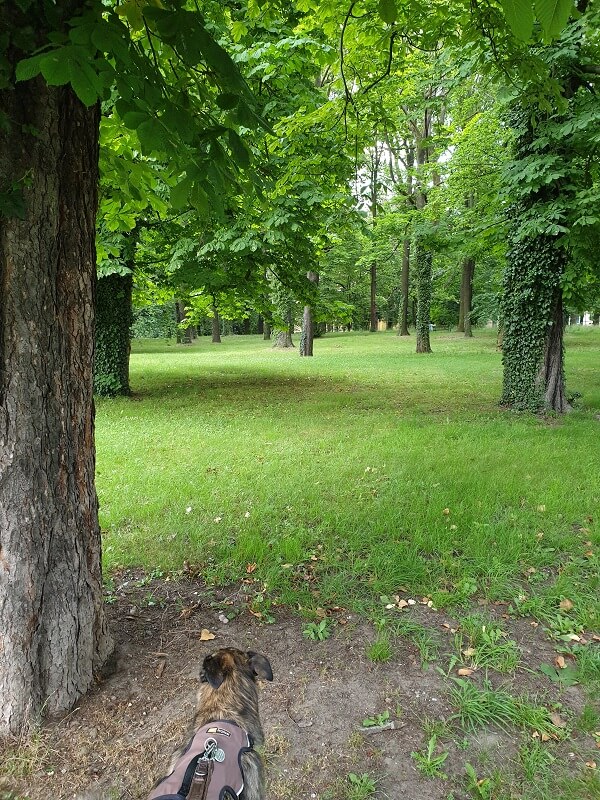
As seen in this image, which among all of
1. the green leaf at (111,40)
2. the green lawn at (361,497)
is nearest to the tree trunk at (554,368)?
the green lawn at (361,497)

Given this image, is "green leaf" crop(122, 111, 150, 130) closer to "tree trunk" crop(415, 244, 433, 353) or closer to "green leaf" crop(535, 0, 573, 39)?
"green leaf" crop(535, 0, 573, 39)

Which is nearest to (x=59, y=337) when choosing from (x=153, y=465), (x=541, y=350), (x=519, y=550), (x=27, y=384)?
(x=27, y=384)

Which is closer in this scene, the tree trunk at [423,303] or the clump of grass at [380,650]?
the clump of grass at [380,650]

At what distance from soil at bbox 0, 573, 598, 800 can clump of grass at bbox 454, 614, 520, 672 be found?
0.27ft

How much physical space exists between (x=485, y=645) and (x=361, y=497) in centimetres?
234

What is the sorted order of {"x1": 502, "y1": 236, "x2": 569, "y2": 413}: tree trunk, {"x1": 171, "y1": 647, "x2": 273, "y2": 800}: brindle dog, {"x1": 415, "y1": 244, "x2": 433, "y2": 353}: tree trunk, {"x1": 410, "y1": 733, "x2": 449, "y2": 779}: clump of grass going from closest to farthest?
{"x1": 171, "y1": 647, "x2": 273, "y2": 800}: brindle dog, {"x1": 410, "y1": 733, "x2": 449, "y2": 779}: clump of grass, {"x1": 502, "y1": 236, "x2": 569, "y2": 413}: tree trunk, {"x1": 415, "y1": 244, "x2": 433, "y2": 353}: tree trunk

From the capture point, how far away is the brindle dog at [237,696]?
193 centimetres

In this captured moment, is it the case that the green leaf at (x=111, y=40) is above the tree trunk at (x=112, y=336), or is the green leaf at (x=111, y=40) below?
above

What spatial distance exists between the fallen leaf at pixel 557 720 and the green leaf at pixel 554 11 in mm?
3137

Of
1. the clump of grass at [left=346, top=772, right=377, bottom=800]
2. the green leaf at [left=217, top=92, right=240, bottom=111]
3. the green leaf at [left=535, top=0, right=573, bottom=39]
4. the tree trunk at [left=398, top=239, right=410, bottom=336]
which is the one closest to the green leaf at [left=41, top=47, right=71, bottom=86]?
the green leaf at [left=217, top=92, right=240, bottom=111]

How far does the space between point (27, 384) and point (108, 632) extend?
5.36 feet

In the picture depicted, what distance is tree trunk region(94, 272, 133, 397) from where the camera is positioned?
37.3 feet

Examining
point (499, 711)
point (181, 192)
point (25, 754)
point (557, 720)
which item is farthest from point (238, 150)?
point (557, 720)

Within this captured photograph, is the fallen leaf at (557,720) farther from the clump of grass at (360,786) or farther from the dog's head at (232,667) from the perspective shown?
the dog's head at (232,667)
